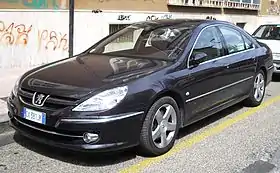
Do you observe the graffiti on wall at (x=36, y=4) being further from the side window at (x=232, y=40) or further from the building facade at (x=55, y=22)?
the side window at (x=232, y=40)

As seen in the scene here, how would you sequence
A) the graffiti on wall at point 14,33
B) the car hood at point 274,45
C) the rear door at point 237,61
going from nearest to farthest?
1. the rear door at point 237,61
2. the graffiti on wall at point 14,33
3. the car hood at point 274,45

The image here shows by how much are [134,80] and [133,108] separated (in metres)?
0.31

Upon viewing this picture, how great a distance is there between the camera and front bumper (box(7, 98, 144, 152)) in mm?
3945

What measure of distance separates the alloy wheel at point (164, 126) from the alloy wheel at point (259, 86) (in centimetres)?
263

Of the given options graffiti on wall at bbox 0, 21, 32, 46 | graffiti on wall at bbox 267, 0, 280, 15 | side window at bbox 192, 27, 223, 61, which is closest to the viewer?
side window at bbox 192, 27, 223, 61

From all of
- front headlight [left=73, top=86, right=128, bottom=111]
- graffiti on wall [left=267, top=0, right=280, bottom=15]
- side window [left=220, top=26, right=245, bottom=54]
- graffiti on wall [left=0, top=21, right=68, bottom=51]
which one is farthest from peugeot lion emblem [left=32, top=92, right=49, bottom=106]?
graffiti on wall [left=267, top=0, right=280, bottom=15]

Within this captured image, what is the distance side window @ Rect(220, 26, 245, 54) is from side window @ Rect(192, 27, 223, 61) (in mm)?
254

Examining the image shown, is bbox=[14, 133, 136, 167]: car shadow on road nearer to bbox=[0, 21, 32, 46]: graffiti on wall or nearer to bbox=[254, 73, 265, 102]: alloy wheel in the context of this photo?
bbox=[254, 73, 265, 102]: alloy wheel

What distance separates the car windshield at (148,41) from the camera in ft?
16.9

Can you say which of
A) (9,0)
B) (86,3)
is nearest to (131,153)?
(9,0)

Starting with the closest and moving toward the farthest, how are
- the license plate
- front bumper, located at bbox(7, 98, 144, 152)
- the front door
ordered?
front bumper, located at bbox(7, 98, 144, 152), the license plate, the front door

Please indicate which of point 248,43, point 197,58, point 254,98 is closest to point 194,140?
point 197,58

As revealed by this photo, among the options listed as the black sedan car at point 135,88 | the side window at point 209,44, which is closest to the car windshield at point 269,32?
the black sedan car at point 135,88

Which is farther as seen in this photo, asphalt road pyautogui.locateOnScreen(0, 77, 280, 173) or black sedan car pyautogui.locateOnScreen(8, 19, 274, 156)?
asphalt road pyautogui.locateOnScreen(0, 77, 280, 173)
